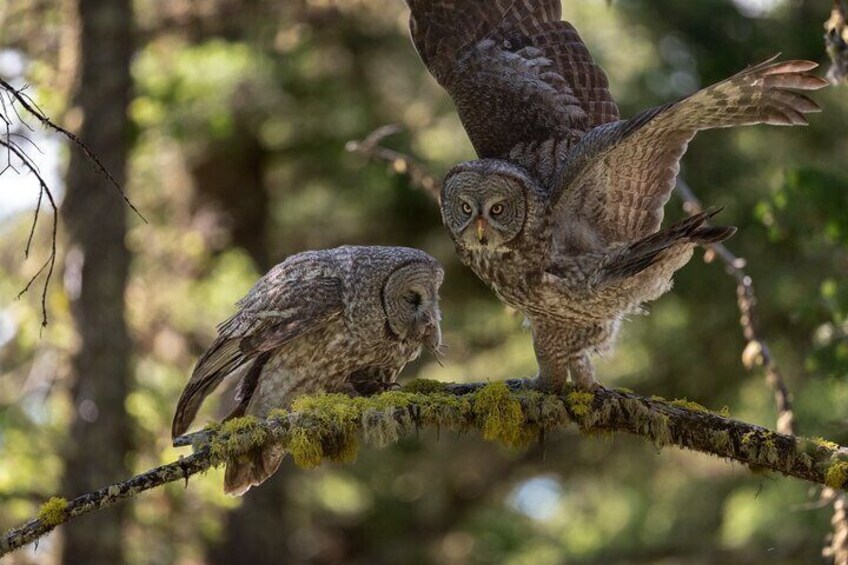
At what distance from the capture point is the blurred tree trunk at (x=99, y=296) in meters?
9.88

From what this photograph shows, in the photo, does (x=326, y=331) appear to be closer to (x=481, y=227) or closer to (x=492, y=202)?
(x=481, y=227)

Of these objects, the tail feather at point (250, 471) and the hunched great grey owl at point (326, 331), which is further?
the hunched great grey owl at point (326, 331)

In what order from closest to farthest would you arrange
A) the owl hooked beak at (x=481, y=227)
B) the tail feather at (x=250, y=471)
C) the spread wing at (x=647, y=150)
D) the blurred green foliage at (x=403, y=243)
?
the spread wing at (x=647, y=150)
the tail feather at (x=250, y=471)
the owl hooked beak at (x=481, y=227)
the blurred green foliage at (x=403, y=243)

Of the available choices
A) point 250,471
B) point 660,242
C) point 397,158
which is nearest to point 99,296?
point 397,158

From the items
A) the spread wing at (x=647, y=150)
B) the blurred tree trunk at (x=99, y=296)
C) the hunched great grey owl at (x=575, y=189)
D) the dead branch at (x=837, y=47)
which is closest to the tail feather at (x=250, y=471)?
the hunched great grey owl at (x=575, y=189)

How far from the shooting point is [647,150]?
5.91 meters

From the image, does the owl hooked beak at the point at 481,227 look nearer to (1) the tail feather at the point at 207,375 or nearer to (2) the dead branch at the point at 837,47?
(1) the tail feather at the point at 207,375

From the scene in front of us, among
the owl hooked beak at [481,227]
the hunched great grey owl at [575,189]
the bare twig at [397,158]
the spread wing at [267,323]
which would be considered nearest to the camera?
the hunched great grey owl at [575,189]

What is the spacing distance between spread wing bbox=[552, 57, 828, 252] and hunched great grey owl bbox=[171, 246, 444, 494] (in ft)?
2.52

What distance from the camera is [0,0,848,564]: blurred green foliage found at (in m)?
11.9

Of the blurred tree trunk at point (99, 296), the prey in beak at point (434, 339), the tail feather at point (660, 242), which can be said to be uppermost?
the blurred tree trunk at point (99, 296)

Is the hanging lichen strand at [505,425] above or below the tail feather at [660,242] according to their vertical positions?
below

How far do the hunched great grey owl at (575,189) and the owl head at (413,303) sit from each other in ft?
0.78

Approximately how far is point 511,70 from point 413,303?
4.22 ft
